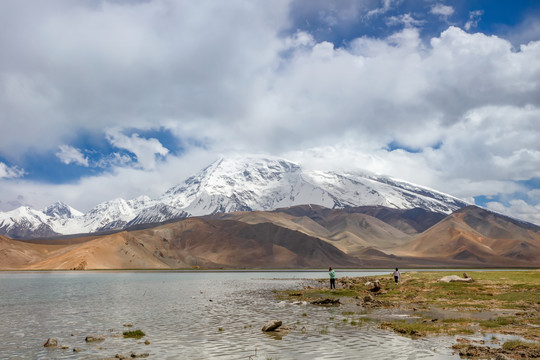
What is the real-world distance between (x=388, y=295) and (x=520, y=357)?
34.0m

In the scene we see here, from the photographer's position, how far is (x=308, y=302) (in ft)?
164

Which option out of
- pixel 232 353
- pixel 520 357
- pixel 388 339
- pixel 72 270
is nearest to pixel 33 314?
pixel 232 353

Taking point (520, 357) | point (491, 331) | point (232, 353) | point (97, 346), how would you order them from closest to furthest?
point (520, 357) < point (232, 353) < point (97, 346) < point (491, 331)

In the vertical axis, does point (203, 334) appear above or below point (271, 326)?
below

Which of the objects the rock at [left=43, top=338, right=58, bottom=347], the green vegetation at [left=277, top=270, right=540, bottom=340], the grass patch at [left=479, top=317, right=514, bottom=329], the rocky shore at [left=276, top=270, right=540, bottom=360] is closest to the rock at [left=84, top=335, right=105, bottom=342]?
the rock at [left=43, top=338, right=58, bottom=347]

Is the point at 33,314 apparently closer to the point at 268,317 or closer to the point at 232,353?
the point at 268,317

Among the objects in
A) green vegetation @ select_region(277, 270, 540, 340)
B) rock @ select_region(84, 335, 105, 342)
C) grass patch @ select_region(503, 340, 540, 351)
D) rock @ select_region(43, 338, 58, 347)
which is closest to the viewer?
grass patch @ select_region(503, 340, 540, 351)

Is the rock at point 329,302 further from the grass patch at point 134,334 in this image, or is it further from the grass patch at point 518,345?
the grass patch at point 518,345

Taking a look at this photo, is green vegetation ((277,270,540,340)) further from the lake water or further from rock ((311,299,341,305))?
the lake water

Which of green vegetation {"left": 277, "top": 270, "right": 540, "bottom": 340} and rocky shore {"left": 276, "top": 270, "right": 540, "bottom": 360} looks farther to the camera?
green vegetation {"left": 277, "top": 270, "right": 540, "bottom": 340}

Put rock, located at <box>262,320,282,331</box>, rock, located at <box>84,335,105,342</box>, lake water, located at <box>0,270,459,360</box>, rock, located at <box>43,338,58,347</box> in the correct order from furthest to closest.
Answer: rock, located at <box>262,320,282,331</box> → rock, located at <box>84,335,105,342</box> → rock, located at <box>43,338,58,347</box> → lake water, located at <box>0,270,459,360</box>

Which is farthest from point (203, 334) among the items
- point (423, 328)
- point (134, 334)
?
point (423, 328)

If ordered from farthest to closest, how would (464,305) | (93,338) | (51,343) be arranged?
(464,305), (93,338), (51,343)

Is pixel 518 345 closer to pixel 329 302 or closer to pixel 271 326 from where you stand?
pixel 271 326
